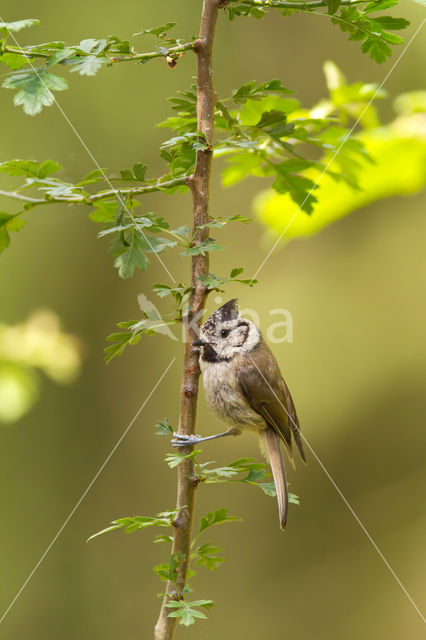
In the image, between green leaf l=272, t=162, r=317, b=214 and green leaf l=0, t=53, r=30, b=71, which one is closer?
green leaf l=0, t=53, r=30, b=71

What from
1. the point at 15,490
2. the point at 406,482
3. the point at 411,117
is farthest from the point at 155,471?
the point at 411,117

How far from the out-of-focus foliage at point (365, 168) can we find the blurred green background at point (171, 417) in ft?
2.48

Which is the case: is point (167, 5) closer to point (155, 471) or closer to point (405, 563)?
point (155, 471)

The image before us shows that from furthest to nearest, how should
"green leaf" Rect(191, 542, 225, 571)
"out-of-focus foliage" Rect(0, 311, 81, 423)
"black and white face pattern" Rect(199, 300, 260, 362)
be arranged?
"out-of-focus foliage" Rect(0, 311, 81, 423) < "black and white face pattern" Rect(199, 300, 260, 362) < "green leaf" Rect(191, 542, 225, 571)

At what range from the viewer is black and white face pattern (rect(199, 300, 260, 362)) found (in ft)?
4.32

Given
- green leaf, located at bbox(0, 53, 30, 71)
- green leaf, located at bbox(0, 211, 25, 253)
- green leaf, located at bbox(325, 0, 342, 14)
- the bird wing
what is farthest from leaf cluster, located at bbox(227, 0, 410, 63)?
the bird wing

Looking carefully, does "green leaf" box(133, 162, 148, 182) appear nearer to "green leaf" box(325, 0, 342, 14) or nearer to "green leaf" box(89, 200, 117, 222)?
"green leaf" box(89, 200, 117, 222)

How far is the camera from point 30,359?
1.98m

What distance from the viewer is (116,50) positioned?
1032mm

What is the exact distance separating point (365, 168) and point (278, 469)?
600mm

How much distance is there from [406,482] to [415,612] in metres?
0.41

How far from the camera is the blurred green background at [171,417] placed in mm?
2135

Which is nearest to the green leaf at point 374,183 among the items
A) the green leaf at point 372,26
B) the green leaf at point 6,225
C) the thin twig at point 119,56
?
the green leaf at point 372,26

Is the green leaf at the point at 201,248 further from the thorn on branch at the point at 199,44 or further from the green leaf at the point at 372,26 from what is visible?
the green leaf at the point at 372,26
